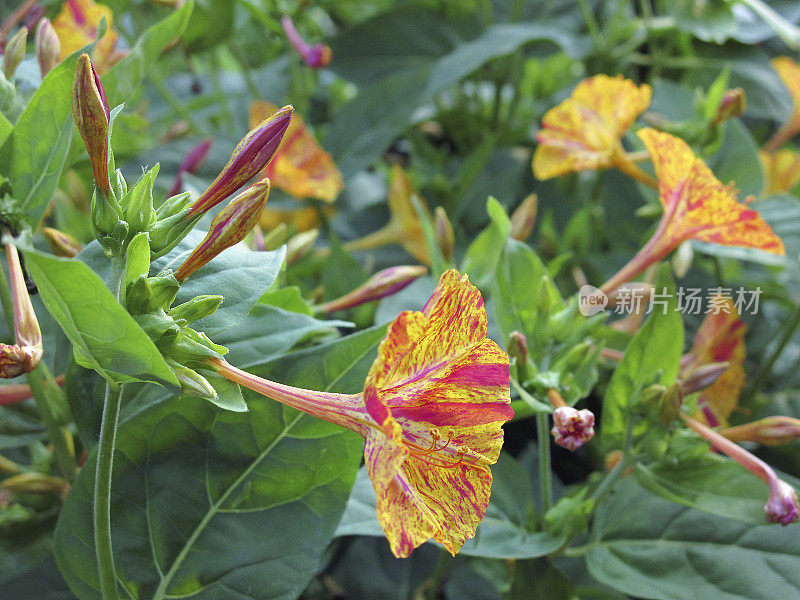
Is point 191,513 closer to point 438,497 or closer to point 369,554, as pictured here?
point 438,497

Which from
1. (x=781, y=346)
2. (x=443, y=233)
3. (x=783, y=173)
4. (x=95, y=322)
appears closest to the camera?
(x=95, y=322)

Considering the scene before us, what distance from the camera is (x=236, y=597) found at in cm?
63

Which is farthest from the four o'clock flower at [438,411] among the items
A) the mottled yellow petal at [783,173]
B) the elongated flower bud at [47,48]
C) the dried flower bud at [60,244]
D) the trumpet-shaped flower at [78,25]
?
the mottled yellow petal at [783,173]

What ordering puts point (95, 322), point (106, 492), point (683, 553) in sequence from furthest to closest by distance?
point (683, 553), point (106, 492), point (95, 322)

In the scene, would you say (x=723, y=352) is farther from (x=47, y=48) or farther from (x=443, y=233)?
(x=47, y=48)

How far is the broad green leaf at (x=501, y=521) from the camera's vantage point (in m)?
0.71

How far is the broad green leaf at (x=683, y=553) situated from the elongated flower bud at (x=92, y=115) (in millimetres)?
634

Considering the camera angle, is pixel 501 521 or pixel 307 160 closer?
pixel 501 521

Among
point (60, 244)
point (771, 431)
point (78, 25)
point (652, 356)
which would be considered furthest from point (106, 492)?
point (78, 25)

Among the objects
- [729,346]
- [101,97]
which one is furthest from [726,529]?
[101,97]

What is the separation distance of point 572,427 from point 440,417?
195mm

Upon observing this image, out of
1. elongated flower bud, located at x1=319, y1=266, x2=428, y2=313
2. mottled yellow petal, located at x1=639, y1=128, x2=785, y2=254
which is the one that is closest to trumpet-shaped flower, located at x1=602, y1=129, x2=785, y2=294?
mottled yellow petal, located at x1=639, y1=128, x2=785, y2=254

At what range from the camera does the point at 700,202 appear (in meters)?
0.86

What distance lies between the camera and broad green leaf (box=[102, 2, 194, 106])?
2.34 ft
